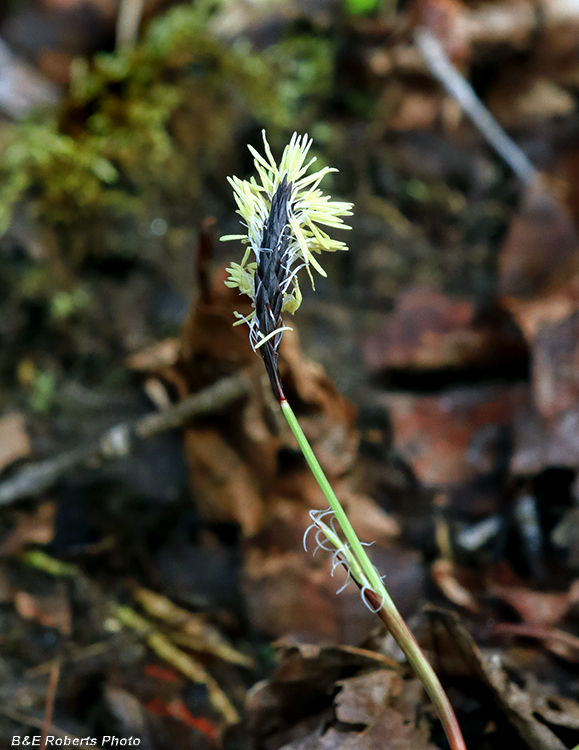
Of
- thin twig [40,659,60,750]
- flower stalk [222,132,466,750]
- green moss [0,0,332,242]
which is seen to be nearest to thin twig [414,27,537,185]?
green moss [0,0,332,242]

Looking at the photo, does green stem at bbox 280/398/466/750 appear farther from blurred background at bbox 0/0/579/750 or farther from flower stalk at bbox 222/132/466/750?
blurred background at bbox 0/0/579/750

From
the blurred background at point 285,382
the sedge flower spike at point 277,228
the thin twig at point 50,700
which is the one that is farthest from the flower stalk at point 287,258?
the thin twig at point 50,700

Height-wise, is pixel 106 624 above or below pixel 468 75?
below

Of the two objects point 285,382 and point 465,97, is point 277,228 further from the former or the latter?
point 465,97

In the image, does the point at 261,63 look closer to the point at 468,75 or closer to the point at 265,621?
the point at 468,75

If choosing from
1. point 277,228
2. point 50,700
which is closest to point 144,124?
point 277,228

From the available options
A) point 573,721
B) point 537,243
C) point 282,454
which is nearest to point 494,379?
point 537,243

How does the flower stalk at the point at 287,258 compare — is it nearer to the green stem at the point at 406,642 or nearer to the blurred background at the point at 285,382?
Result: the green stem at the point at 406,642
